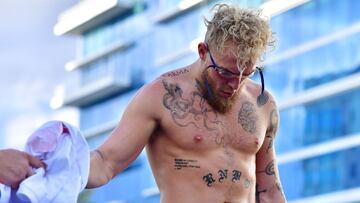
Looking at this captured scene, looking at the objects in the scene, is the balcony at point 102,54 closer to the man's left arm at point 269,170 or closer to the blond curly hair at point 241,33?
the man's left arm at point 269,170

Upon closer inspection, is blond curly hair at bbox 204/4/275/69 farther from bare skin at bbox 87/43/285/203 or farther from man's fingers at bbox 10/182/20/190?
man's fingers at bbox 10/182/20/190

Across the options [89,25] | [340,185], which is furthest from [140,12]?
[340,185]

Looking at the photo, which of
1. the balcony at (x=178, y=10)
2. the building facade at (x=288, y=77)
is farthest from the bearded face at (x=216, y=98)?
the balcony at (x=178, y=10)

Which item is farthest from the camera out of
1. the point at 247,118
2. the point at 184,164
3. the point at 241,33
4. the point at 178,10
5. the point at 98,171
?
the point at 178,10

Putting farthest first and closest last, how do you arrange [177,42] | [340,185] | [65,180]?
[177,42] → [340,185] → [65,180]

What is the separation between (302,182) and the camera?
1777 inches

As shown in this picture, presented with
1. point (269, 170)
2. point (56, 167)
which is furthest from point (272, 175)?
point (56, 167)

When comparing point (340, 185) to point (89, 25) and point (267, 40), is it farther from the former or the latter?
point (267, 40)

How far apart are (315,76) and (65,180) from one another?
42.4 m

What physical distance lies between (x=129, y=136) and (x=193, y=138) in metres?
0.34

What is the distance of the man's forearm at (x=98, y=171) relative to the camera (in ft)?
19.0

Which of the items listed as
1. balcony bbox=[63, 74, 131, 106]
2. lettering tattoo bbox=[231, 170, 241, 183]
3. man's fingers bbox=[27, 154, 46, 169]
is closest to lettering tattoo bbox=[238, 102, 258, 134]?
lettering tattoo bbox=[231, 170, 241, 183]

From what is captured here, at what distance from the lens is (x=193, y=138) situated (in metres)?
6.32

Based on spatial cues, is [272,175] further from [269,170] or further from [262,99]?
[262,99]
